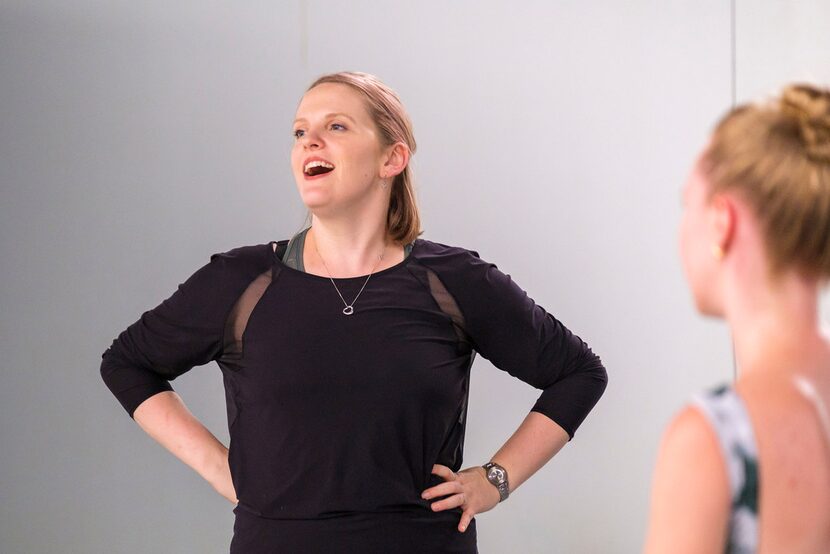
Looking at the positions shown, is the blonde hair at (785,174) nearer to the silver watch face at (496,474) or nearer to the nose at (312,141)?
the nose at (312,141)

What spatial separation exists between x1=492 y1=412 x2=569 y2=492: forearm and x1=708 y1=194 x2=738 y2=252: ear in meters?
1.17

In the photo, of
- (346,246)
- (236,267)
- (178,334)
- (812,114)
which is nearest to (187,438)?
(178,334)

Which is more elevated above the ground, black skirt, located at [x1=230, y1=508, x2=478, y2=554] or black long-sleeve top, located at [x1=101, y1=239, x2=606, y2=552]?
black long-sleeve top, located at [x1=101, y1=239, x2=606, y2=552]

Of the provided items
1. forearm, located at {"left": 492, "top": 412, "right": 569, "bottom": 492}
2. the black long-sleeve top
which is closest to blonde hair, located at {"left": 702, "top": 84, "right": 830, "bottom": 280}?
the black long-sleeve top

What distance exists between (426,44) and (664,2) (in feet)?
2.65

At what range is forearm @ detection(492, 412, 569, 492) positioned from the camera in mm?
2086

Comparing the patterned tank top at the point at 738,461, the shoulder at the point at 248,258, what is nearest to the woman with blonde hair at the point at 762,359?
the patterned tank top at the point at 738,461

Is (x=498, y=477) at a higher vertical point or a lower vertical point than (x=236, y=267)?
lower

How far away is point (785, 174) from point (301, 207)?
6.00 feet

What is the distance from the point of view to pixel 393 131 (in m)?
1.99

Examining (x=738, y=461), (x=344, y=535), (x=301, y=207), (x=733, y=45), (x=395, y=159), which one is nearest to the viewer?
(x=738, y=461)

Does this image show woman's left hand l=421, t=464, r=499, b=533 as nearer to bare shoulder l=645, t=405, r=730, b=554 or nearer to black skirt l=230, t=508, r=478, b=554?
black skirt l=230, t=508, r=478, b=554

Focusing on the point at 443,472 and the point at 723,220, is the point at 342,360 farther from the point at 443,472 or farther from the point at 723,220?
the point at 723,220

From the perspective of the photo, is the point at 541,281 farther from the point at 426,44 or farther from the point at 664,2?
the point at 664,2
